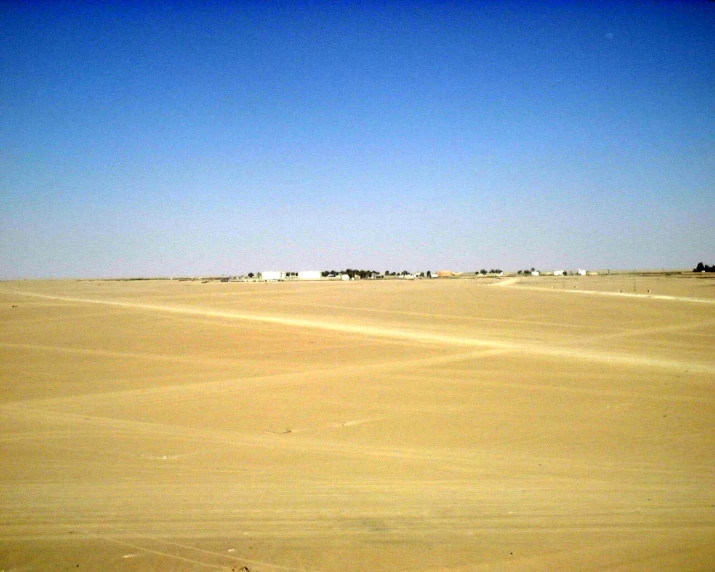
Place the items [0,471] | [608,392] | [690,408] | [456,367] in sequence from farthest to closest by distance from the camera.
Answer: [456,367] < [608,392] < [690,408] < [0,471]

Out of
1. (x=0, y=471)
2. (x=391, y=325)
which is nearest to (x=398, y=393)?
(x=0, y=471)

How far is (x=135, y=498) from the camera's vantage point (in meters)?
5.29

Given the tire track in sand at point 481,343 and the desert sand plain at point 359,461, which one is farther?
the tire track in sand at point 481,343

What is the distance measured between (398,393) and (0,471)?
6.42m

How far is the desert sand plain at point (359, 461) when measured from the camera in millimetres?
4363

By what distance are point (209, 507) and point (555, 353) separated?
12.0 metres

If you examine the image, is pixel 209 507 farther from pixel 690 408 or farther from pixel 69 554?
pixel 690 408

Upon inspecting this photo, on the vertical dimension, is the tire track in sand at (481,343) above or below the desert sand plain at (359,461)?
above

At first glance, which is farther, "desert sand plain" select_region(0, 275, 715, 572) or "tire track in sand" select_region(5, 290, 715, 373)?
A: "tire track in sand" select_region(5, 290, 715, 373)

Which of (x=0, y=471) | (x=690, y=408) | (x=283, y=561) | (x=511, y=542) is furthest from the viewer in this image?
(x=690, y=408)

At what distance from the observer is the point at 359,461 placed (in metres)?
6.36

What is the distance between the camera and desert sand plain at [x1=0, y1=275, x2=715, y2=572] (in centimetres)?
436

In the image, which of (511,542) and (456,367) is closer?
(511,542)

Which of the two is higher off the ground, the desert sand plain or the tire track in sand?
the tire track in sand
